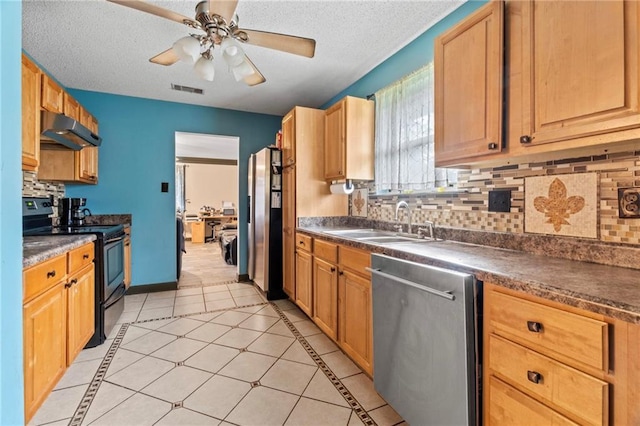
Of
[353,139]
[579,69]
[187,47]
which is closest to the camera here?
[579,69]

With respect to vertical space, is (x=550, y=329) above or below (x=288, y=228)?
below

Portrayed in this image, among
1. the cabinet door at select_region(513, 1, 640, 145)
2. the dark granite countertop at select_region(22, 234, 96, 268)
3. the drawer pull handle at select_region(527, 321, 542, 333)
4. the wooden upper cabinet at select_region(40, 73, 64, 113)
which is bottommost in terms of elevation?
the drawer pull handle at select_region(527, 321, 542, 333)

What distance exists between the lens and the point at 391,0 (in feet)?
6.45

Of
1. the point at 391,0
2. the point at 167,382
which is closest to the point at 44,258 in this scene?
the point at 167,382

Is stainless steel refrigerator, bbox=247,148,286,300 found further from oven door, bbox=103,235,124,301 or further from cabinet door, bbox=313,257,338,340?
oven door, bbox=103,235,124,301

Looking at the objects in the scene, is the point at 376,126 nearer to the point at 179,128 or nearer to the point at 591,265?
the point at 591,265

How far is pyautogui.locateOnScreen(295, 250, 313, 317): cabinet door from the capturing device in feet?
8.86

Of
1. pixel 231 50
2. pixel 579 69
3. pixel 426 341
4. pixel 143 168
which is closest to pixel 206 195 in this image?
pixel 143 168

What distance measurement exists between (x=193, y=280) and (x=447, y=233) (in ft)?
12.2

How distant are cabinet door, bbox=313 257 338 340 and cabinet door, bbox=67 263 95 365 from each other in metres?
1.71

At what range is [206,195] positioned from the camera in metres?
9.41

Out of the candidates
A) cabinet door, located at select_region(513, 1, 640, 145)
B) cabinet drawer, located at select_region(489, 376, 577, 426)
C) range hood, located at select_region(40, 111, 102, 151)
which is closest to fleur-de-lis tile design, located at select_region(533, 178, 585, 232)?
cabinet door, located at select_region(513, 1, 640, 145)

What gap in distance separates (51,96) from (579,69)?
3388 mm

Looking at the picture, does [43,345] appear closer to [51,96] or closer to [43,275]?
[43,275]
